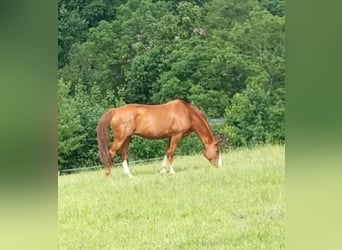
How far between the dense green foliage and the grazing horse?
0.03 metres

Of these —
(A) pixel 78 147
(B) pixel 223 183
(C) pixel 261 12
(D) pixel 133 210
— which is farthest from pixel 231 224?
(C) pixel 261 12

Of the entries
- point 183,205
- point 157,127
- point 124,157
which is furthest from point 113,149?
point 183,205

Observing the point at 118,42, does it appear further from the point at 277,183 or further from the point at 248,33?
the point at 277,183

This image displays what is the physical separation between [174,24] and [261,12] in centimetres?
33

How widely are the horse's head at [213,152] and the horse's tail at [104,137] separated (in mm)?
365

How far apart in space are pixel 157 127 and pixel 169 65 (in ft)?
0.78

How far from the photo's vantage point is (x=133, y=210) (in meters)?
2.49

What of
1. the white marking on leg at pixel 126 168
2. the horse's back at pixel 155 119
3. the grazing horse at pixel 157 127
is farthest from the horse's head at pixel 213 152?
the white marking on leg at pixel 126 168

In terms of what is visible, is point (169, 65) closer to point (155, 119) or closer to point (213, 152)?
point (155, 119)

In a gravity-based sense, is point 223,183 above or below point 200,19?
below

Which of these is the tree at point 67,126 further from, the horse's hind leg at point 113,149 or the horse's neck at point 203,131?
the horse's neck at point 203,131

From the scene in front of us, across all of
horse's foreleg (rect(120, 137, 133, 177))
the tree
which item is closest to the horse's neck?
horse's foreleg (rect(120, 137, 133, 177))
